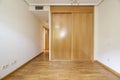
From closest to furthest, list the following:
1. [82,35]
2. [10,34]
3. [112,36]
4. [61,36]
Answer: [10,34] → [112,36] → [82,35] → [61,36]

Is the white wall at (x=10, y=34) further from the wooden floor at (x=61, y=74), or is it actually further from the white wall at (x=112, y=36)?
the white wall at (x=112, y=36)

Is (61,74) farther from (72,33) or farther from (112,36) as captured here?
(72,33)

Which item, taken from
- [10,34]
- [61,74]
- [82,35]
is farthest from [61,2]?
[61,74]

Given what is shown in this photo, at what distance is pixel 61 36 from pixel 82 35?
0.97m

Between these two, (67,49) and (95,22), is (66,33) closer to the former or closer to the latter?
(67,49)

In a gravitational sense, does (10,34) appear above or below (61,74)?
above

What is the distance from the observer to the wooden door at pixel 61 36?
5.58 meters

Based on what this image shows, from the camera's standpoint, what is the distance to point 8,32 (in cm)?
321

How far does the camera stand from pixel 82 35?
5508 millimetres

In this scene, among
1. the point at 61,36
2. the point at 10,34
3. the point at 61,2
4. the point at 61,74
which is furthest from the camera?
the point at 61,36

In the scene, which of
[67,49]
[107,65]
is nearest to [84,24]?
[67,49]

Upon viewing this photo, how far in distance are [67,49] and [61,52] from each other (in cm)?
31

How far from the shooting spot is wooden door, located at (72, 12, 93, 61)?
5.50 meters

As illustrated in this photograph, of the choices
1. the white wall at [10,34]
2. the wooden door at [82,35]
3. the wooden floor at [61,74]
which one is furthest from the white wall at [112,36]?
the white wall at [10,34]
